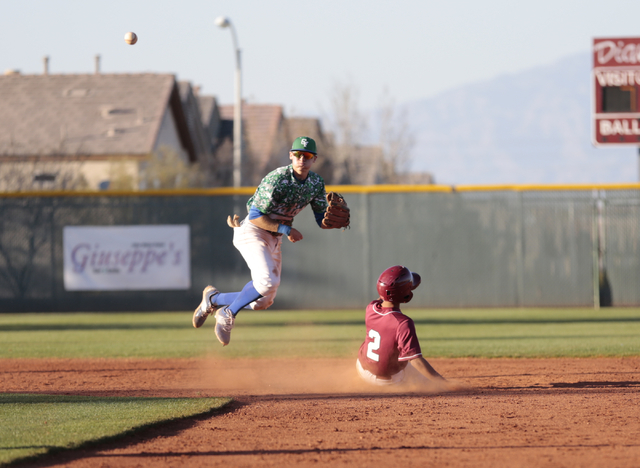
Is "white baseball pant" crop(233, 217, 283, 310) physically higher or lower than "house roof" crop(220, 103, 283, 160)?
lower

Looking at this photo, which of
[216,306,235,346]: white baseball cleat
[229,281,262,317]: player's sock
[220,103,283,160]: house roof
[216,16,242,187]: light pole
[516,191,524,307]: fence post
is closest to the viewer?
[229,281,262,317]: player's sock

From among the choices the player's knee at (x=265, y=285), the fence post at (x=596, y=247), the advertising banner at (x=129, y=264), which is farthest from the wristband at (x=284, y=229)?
the fence post at (x=596, y=247)

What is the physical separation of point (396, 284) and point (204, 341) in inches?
235

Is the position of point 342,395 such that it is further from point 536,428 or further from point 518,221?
→ point 518,221

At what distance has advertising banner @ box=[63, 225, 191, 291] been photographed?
15930 mm

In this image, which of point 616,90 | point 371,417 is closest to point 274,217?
point 371,417

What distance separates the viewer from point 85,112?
30.4 metres

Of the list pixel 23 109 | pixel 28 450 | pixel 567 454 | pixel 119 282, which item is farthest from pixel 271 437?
pixel 23 109

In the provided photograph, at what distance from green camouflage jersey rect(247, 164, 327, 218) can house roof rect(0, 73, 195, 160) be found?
20.4 m

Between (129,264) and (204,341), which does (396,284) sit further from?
(129,264)

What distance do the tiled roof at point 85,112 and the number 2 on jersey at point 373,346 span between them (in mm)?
21224

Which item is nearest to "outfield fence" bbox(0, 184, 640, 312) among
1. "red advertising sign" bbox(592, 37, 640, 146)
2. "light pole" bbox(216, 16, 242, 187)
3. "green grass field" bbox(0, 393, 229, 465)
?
"red advertising sign" bbox(592, 37, 640, 146)

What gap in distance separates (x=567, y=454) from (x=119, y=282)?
42.3 ft

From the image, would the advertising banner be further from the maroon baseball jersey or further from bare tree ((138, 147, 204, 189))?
bare tree ((138, 147, 204, 189))
